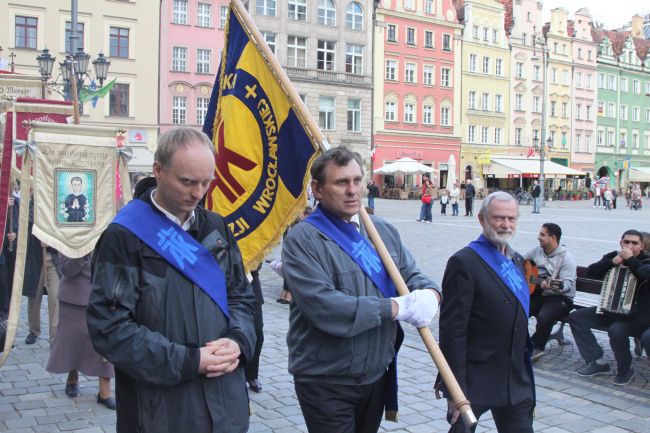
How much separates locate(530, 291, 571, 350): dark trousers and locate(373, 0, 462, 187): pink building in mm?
42078

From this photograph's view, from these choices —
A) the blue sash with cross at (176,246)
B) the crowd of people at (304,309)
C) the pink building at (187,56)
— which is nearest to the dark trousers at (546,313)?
the crowd of people at (304,309)

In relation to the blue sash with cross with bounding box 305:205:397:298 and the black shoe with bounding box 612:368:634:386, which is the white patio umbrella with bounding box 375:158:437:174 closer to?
the black shoe with bounding box 612:368:634:386

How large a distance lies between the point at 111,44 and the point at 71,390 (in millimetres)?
37012

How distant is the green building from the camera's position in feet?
217

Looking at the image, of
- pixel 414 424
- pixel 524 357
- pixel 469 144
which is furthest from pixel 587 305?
pixel 469 144

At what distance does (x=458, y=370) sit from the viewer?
355 cm

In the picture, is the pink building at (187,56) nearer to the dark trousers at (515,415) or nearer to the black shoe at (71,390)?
the black shoe at (71,390)

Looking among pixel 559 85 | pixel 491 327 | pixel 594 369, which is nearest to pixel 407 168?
pixel 559 85

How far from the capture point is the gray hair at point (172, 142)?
8.57ft

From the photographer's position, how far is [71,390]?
19.5ft

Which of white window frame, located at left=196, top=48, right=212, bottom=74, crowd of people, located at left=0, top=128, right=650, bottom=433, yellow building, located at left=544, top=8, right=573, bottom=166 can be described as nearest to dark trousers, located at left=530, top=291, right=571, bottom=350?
crowd of people, located at left=0, top=128, right=650, bottom=433

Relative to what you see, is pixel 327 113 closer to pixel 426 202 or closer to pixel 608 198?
pixel 608 198

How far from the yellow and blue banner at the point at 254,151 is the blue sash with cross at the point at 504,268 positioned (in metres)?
1.12

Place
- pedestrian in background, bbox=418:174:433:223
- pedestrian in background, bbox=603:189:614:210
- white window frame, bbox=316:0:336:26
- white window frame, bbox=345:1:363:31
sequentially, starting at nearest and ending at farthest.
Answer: pedestrian in background, bbox=418:174:433:223 < pedestrian in background, bbox=603:189:614:210 < white window frame, bbox=316:0:336:26 < white window frame, bbox=345:1:363:31
